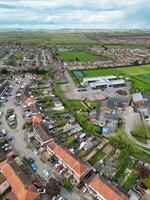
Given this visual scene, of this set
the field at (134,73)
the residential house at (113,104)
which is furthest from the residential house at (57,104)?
the field at (134,73)

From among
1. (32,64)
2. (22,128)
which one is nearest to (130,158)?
(22,128)

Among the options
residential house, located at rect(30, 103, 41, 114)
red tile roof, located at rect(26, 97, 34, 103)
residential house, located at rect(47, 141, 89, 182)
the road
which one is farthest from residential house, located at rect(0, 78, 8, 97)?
residential house, located at rect(47, 141, 89, 182)

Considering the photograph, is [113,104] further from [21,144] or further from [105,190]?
[105,190]

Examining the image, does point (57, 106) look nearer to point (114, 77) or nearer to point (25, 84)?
point (25, 84)

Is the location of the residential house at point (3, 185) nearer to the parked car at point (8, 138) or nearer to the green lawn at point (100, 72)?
the parked car at point (8, 138)

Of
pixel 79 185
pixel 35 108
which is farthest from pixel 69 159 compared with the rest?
pixel 35 108
